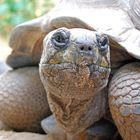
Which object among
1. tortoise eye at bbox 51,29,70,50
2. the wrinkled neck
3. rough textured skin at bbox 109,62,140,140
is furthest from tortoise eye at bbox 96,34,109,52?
the wrinkled neck

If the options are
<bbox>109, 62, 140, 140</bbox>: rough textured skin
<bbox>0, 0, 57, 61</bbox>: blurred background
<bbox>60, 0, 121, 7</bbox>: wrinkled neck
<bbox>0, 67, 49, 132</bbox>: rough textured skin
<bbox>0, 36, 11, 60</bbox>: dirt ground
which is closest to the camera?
<bbox>109, 62, 140, 140</bbox>: rough textured skin

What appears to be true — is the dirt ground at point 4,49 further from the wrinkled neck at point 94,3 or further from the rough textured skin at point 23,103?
the wrinkled neck at point 94,3

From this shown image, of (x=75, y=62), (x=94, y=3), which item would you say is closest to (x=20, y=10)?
(x=94, y=3)

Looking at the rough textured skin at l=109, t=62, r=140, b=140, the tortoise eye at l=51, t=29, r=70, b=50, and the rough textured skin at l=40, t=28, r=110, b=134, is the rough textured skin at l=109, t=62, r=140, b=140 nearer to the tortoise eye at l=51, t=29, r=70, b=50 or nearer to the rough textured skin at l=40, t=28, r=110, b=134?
the rough textured skin at l=40, t=28, r=110, b=134

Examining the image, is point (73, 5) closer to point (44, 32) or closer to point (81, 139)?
point (44, 32)

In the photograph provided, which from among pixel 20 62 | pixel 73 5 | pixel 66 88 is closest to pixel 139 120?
pixel 66 88
